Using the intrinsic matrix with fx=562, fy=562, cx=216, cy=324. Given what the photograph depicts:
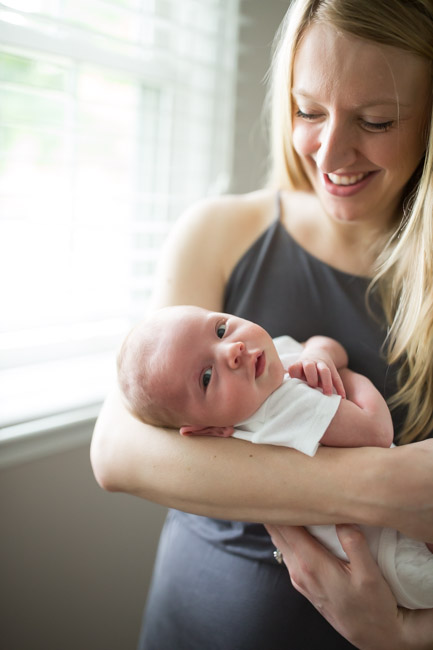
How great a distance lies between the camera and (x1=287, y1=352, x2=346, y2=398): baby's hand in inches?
42.3

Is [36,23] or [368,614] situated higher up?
[36,23]

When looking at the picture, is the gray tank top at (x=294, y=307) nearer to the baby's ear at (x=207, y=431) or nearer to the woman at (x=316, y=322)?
the woman at (x=316, y=322)

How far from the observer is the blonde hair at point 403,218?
40.0 inches

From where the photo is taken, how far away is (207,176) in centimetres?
212

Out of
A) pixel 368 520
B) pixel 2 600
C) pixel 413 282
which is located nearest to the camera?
pixel 368 520

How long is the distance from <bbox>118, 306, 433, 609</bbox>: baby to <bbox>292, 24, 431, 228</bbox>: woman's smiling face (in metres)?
0.38

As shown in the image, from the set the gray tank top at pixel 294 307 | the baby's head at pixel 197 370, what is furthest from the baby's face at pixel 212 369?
the gray tank top at pixel 294 307

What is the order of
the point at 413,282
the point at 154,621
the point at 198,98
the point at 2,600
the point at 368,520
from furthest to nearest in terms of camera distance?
the point at 198,98 → the point at 2,600 → the point at 154,621 → the point at 413,282 → the point at 368,520

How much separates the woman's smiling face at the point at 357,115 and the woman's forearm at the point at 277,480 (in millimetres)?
536

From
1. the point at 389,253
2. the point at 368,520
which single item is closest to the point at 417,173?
the point at 389,253

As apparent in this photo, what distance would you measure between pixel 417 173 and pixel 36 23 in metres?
1.10

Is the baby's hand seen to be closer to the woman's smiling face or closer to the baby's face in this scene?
the baby's face

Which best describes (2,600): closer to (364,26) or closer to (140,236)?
(140,236)

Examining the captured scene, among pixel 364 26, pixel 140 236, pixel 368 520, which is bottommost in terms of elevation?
pixel 368 520
